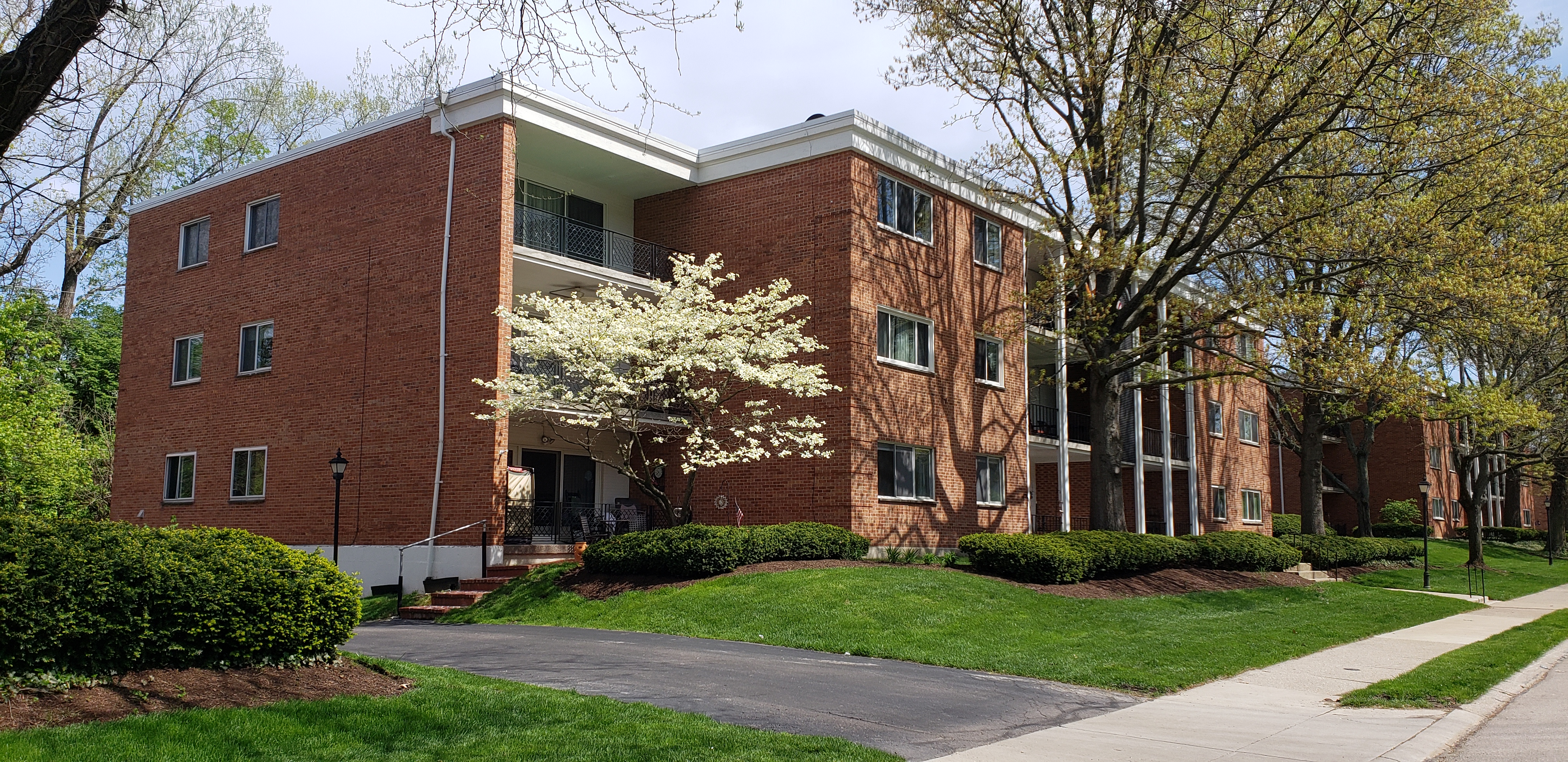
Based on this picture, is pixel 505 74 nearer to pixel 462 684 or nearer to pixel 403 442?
pixel 462 684

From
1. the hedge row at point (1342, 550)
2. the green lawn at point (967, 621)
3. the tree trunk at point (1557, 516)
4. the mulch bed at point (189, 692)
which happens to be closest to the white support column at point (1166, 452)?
the hedge row at point (1342, 550)

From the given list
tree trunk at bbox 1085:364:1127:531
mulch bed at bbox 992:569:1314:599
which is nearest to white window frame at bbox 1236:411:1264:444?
mulch bed at bbox 992:569:1314:599

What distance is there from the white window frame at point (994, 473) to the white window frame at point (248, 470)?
1498 cm

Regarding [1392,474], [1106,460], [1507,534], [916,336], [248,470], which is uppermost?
[916,336]

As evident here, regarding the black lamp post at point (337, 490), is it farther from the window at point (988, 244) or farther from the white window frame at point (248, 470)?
the window at point (988, 244)

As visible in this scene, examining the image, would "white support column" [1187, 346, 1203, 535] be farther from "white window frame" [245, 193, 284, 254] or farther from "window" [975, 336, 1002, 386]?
"white window frame" [245, 193, 284, 254]

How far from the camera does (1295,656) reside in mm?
14719

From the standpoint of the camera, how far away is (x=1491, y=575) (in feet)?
113

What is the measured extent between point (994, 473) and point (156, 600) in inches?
818

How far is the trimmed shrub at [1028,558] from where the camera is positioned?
20234 millimetres

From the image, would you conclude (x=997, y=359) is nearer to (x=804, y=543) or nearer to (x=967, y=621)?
(x=804, y=543)

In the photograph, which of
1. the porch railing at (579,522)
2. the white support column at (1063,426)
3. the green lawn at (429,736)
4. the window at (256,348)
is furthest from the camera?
the white support column at (1063,426)

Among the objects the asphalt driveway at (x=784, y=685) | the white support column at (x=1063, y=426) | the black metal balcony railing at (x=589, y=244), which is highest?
the black metal balcony railing at (x=589, y=244)

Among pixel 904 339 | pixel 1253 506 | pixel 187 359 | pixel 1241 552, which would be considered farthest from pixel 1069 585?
pixel 1253 506
